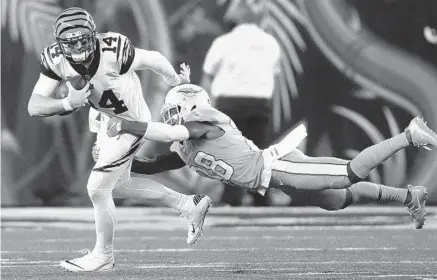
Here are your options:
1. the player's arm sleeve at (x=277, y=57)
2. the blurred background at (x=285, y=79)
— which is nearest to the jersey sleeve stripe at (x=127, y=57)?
the blurred background at (x=285, y=79)

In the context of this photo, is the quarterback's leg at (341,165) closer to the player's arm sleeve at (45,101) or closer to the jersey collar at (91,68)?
the jersey collar at (91,68)

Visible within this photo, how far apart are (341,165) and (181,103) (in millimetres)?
1078

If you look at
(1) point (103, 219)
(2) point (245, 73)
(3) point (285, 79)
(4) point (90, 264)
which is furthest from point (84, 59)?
(3) point (285, 79)

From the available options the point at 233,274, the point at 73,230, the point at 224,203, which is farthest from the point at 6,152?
the point at 233,274

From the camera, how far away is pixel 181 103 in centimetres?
737

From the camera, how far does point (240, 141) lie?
24.3ft

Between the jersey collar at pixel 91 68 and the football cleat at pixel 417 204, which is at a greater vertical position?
the jersey collar at pixel 91 68

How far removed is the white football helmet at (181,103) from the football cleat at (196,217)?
21.6 inches

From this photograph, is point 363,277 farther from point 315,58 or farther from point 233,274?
point 315,58

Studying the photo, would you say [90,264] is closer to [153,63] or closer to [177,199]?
[177,199]

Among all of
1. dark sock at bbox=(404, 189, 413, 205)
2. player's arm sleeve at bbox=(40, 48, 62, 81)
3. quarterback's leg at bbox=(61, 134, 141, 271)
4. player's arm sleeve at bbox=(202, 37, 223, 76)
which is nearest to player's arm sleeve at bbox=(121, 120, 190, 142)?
quarterback's leg at bbox=(61, 134, 141, 271)

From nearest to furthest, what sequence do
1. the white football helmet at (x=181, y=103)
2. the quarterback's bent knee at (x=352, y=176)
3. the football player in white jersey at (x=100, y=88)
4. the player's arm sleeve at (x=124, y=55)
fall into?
1. the football player in white jersey at (x=100, y=88)
2. the player's arm sleeve at (x=124, y=55)
3. the quarterback's bent knee at (x=352, y=176)
4. the white football helmet at (x=181, y=103)

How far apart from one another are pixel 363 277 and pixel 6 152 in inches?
208

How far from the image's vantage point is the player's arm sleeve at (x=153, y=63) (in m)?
7.00
